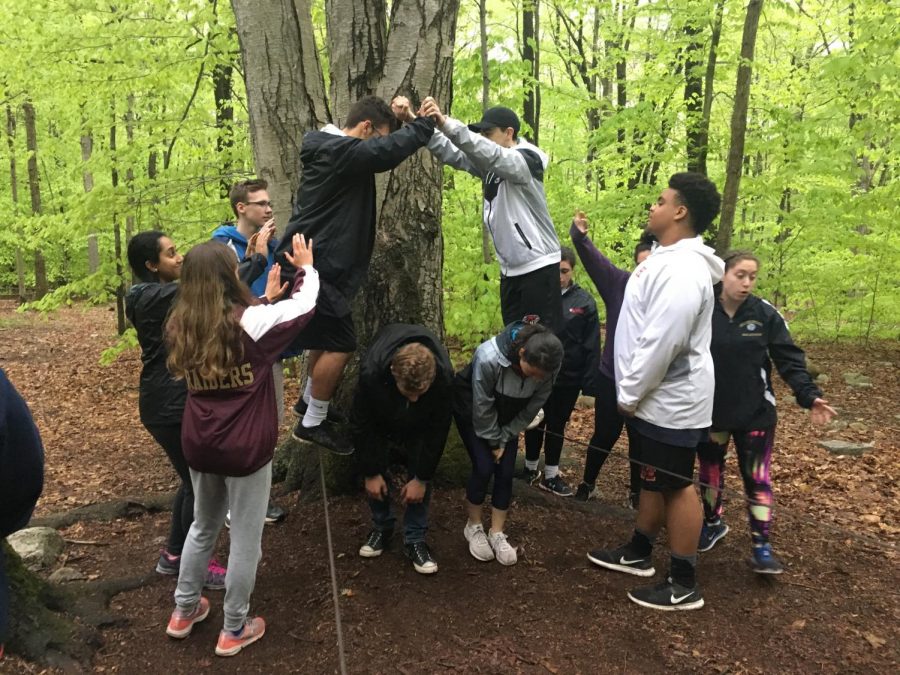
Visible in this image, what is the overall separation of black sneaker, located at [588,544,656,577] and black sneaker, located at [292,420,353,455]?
1.60m

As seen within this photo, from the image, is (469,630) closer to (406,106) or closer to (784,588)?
(784,588)

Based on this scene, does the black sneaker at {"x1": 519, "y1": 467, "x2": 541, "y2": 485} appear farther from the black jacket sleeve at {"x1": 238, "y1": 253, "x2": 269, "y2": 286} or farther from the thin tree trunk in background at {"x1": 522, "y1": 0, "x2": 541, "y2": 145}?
the thin tree trunk in background at {"x1": 522, "y1": 0, "x2": 541, "y2": 145}

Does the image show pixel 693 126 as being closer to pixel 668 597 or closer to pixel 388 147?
pixel 388 147

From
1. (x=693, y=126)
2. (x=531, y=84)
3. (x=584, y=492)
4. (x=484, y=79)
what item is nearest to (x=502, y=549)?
(x=584, y=492)

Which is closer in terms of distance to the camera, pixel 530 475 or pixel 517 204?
pixel 517 204

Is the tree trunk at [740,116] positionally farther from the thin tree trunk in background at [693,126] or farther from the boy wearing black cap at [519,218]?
the boy wearing black cap at [519,218]

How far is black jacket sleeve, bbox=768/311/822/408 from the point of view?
10.7 feet

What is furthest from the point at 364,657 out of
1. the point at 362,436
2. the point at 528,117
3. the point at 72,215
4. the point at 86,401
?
the point at 528,117

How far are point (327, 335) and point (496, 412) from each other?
107 cm

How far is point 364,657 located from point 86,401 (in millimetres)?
8244

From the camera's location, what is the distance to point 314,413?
3.22 metres

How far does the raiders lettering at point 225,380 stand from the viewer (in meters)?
2.34

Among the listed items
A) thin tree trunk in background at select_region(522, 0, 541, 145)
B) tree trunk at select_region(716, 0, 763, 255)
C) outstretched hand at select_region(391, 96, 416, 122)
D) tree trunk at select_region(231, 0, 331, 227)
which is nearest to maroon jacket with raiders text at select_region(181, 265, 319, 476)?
outstretched hand at select_region(391, 96, 416, 122)

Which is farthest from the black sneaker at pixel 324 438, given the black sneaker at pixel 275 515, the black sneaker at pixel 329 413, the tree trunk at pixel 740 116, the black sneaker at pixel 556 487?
the tree trunk at pixel 740 116
